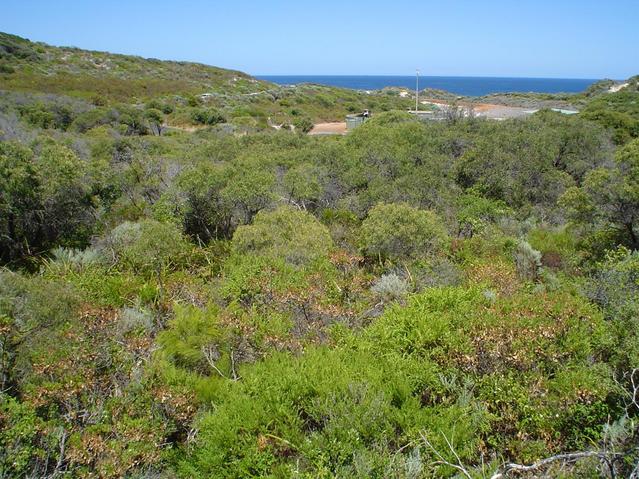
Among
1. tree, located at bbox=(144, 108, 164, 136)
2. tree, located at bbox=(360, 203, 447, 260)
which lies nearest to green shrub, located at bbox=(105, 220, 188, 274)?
tree, located at bbox=(360, 203, 447, 260)

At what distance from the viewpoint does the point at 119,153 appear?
21203 millimetres

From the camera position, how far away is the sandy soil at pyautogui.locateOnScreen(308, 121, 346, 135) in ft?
117

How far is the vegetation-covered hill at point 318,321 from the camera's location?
507cm

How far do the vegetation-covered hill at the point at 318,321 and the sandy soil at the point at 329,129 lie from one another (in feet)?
57.6

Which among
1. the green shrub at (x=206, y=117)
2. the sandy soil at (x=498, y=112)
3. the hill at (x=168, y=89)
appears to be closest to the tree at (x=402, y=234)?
the sandy soil at (x=498, y=112)

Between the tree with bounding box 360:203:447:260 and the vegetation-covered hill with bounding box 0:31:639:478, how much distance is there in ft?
0.16

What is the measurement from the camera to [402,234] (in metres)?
11.1

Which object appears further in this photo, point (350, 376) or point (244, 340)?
point (244, 340)

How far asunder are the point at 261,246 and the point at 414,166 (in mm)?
9404

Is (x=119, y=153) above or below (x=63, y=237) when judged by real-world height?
above

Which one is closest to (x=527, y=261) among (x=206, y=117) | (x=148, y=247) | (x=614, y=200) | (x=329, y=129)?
(x=614, y=200)

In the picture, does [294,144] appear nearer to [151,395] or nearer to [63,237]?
[63,237]

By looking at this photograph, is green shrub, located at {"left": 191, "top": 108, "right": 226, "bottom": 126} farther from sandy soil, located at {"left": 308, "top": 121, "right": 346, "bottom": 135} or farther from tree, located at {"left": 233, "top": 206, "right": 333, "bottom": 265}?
tree, located at {"left": 233, "top": 206, "right": 333, "bottom": 265}

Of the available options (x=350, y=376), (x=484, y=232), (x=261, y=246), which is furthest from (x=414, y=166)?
(x=350, y=376)
